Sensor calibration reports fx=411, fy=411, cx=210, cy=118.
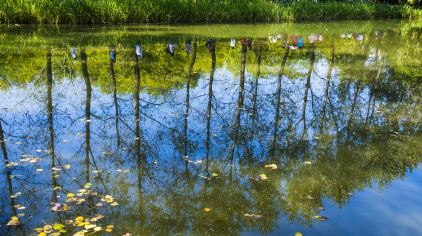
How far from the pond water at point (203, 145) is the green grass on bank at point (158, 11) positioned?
3667mm

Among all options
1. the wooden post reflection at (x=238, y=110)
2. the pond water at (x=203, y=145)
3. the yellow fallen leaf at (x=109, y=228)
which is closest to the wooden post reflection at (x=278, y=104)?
the pond water at (x=203, y=145)

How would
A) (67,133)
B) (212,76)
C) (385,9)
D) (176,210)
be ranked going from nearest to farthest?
1. (176,210)
2. (67,133)
3. (212,76)
4. (385,9)

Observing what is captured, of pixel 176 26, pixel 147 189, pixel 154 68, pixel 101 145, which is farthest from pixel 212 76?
pixel 176 26

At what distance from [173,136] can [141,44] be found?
18.6ft

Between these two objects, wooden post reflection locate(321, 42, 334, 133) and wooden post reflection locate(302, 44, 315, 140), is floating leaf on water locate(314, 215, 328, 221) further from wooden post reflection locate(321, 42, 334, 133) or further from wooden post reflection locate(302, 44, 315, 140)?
wooden post reflection locate(321, 42, 334, 133)

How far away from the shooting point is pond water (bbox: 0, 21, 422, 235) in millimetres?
2811

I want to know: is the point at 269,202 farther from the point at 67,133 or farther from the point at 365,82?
the point at 365,82

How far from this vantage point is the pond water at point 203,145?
2.81 metres

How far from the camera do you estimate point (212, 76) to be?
695cm

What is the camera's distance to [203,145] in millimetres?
4043

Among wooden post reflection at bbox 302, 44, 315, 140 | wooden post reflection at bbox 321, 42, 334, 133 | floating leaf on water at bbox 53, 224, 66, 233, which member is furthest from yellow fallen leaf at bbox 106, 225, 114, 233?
wooden post reflection at bbox 321, 42, 334, 133

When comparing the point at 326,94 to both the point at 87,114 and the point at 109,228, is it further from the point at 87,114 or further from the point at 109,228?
the point at 109,228

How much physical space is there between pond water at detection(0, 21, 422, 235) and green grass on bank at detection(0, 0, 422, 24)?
3.67 m

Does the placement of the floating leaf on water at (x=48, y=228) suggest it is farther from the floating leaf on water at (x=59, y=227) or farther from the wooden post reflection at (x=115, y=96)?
the wooden post reflection at (x=115, y=96)
